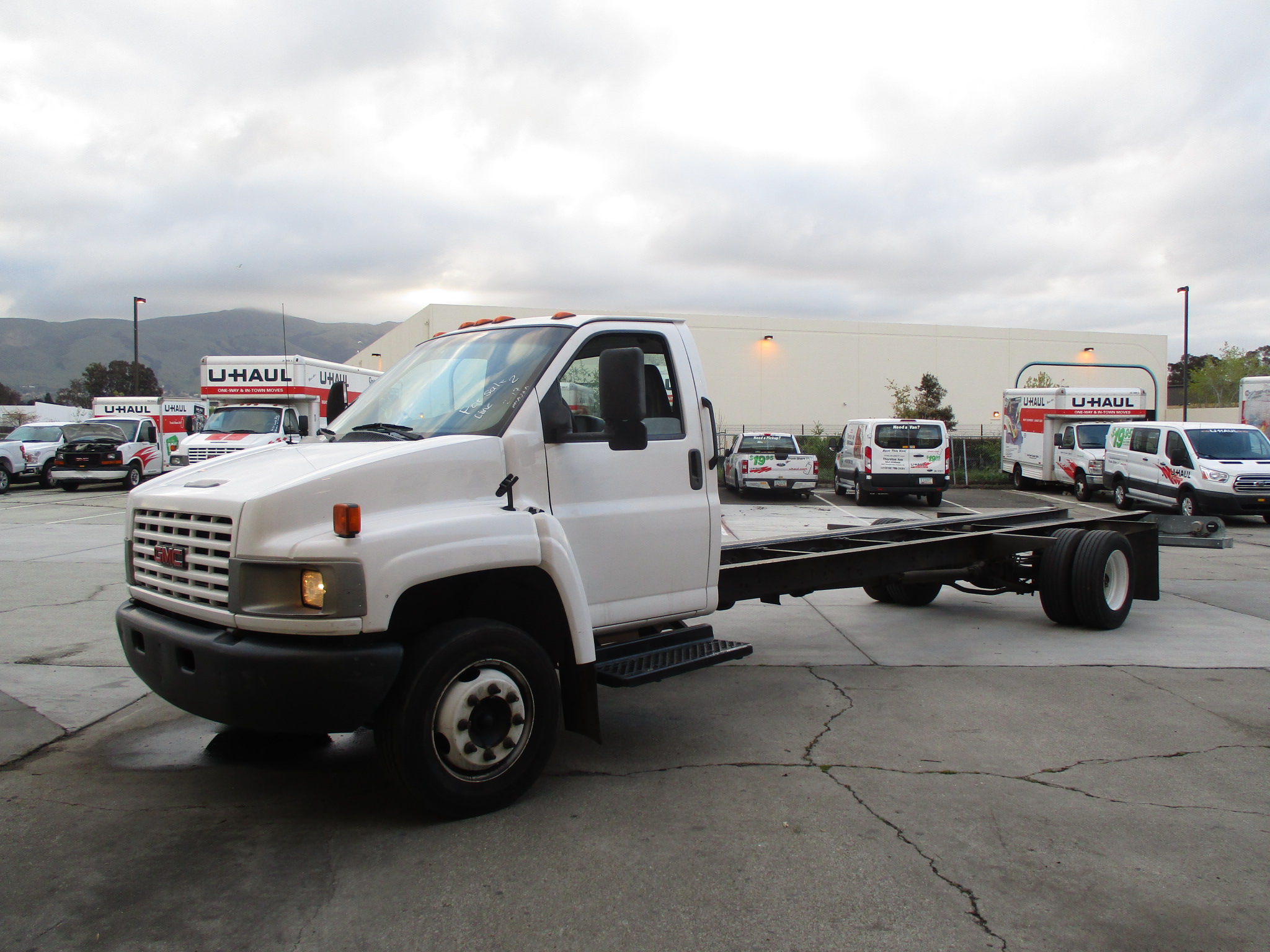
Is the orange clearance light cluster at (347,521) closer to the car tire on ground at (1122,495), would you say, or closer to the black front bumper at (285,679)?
the black front bumper at (285,679)

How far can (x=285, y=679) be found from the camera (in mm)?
3387

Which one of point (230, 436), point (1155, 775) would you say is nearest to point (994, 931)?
point (1155, 775)

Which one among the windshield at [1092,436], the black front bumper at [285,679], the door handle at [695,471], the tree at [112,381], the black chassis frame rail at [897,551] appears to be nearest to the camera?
the black front bumper at [285,679]

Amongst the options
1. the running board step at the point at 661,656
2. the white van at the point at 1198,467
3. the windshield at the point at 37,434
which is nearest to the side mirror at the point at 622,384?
the running board step at the point at 661,656

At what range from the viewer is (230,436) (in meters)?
20.7

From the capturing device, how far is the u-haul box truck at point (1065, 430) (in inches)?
958

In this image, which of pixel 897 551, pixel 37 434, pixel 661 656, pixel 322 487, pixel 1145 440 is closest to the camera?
pixel 322 487

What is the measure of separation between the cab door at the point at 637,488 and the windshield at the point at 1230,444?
17463 millimetres

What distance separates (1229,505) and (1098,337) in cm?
4295

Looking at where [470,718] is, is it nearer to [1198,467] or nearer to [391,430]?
[391,430]

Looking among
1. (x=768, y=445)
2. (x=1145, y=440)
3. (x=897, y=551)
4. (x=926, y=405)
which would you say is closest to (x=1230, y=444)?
(x=1145, y=440)

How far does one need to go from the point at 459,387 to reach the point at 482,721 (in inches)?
62.8

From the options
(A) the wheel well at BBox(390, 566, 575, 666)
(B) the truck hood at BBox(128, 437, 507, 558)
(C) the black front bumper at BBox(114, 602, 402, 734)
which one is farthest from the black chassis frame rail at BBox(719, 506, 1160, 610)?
(C) the black front bumper at BBox(114, 602, 402, 734)

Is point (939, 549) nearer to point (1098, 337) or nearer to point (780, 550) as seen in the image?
point (780, 550)
